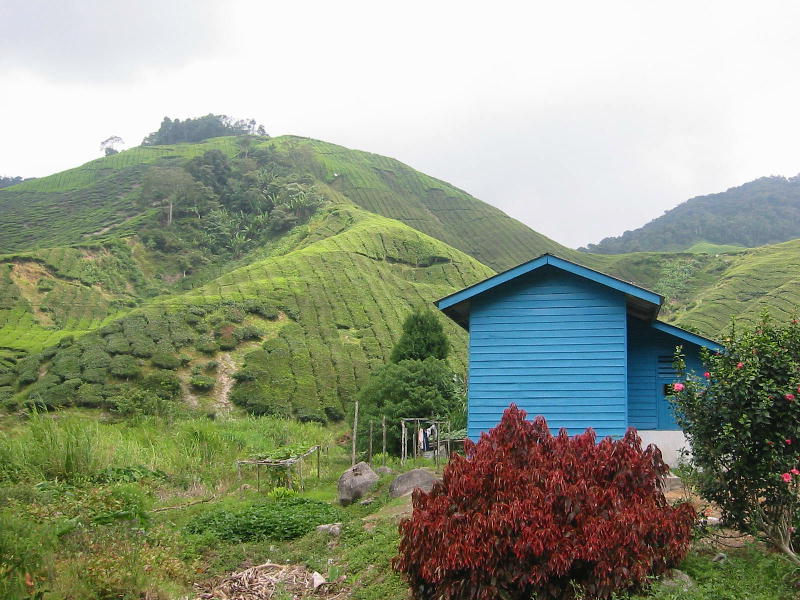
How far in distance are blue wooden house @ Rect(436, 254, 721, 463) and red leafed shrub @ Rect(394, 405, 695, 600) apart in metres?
5.22

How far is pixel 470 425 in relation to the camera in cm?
1298

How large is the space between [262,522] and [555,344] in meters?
5.79

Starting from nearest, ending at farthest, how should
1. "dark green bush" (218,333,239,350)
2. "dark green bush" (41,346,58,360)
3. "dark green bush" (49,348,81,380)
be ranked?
"dark green bush" (49,348,81,380)
"dark green bush" (41,346,58,360)
"dark green bush" (218,333,239,350)

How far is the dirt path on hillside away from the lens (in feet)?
116

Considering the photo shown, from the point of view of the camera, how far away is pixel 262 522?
10.8 metres

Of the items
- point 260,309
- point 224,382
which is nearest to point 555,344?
point 224,382

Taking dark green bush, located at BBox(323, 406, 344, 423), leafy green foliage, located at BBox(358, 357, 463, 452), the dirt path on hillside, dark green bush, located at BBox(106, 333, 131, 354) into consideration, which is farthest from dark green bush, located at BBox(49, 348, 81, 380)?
leafy green foliage, located at BBox(358, 357, 463, 452)

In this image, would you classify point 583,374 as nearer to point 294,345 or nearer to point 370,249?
point 294,345

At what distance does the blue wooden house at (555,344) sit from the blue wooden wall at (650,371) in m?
0.75

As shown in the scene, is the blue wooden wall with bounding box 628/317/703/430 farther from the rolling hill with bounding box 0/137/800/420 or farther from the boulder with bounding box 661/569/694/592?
the rolling hill with bounding box 0/137/800/420

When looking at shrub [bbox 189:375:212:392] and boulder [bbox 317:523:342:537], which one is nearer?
boulder [bbox 317:523:342:537]

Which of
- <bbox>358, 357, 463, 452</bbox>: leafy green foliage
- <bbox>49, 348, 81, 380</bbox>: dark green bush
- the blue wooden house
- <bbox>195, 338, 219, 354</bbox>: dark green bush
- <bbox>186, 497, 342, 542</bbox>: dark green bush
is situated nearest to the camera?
<bbox>186, 497, 342, 542</bbox>: dark green bush

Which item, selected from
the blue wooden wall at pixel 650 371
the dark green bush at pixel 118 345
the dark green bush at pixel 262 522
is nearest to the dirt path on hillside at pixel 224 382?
the dark green bush at pixel 118 345

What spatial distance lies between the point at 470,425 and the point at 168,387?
25.3 m
